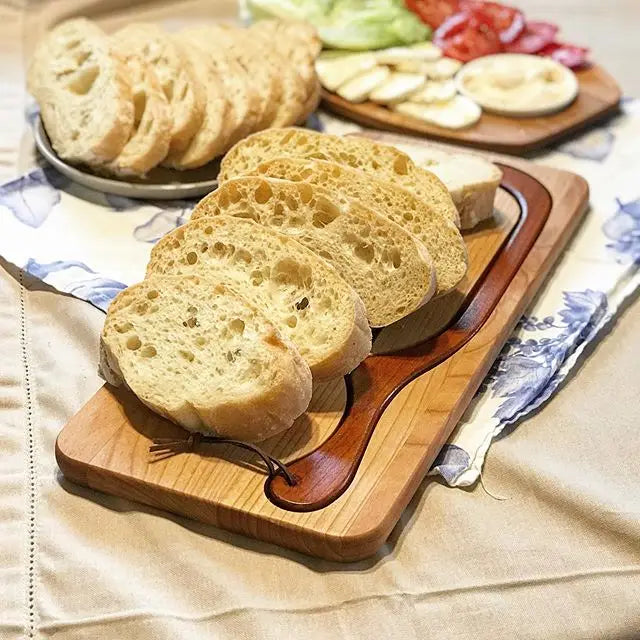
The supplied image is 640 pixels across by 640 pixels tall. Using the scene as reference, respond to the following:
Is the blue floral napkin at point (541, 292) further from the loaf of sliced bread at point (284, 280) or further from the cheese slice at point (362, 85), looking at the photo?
the cheese slice at point (362, 85)

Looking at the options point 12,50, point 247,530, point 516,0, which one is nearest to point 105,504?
point 247,530

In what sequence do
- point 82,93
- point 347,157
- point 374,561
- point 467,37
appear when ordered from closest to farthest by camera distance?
point 374,561 → point 347,157 → point 82,93 → point 467,37

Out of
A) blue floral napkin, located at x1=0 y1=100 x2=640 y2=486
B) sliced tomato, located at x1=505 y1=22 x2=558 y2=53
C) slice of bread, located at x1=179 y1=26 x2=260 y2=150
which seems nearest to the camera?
blue floral napkin, located at x1=0 y1=100 x2=640 y2=486

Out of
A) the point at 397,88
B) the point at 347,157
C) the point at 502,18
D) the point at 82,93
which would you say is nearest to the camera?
the point at 347,157

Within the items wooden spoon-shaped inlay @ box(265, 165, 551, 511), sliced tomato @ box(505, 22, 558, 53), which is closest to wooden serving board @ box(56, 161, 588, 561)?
wooden spoon-shaped inlay @ box(265, 165, 551, 511)

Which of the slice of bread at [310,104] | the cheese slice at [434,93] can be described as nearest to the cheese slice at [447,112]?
the cheese slice at [434,93]

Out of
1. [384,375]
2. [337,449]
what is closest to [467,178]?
[384,375]

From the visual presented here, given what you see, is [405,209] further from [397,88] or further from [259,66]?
[397,88]

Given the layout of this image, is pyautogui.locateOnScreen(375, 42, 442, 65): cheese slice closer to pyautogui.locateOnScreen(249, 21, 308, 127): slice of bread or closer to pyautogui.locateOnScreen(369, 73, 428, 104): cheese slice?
pyautogui.locateOnScreen(369, 73, 428, 104): cheese slice
